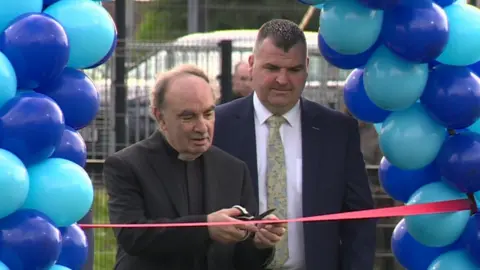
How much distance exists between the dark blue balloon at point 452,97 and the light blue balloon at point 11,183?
173 centimetres

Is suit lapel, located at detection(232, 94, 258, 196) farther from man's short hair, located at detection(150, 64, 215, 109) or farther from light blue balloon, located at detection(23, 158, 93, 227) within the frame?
light blue balloon, located at detection(23, 158, 93, 227)

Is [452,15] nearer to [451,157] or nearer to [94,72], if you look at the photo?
[451,157]

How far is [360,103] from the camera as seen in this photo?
584 cm

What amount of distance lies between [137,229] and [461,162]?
138cm

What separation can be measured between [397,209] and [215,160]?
0.82 meters

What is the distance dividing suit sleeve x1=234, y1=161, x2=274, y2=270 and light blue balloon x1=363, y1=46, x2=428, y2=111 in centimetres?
73

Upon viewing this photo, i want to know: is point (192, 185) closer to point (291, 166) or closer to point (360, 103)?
point (291, 166)

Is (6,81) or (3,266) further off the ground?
(6,81)

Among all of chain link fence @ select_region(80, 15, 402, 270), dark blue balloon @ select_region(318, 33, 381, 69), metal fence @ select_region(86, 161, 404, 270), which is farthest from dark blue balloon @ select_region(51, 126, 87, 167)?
chain link fence @ select_region(80, 15, 402, 270)

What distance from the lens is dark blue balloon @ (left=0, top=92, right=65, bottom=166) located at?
486 centimetres

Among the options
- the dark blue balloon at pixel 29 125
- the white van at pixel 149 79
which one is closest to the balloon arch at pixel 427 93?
the dark blue balloon at pixel 29 125

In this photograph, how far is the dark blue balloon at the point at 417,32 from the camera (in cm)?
530

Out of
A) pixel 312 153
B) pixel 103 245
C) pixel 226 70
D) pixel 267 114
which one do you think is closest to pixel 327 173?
pixel 312 153

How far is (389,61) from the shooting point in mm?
5410
